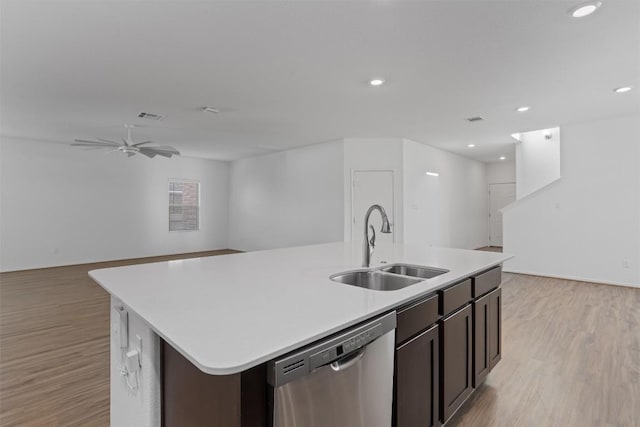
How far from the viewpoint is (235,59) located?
297cm

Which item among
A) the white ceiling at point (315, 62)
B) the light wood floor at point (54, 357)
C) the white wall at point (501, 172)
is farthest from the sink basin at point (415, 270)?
the white wall at point (501, 172)

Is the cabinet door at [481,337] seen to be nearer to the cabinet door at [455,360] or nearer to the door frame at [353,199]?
the cabinet door at [455,360]

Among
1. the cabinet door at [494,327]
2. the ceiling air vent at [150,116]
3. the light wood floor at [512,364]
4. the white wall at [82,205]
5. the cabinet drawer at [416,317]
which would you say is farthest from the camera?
A: the white wall at [82,205]

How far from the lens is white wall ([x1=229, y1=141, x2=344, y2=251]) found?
658 centimetres

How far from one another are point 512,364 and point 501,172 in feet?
28.0

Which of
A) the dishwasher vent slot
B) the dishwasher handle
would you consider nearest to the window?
the dishwasher handle

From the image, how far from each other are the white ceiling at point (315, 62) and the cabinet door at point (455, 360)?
6.81 feet

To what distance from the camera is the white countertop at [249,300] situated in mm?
872

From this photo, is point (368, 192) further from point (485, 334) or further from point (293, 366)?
point (293, 366)

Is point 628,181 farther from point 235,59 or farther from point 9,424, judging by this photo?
point 9,424

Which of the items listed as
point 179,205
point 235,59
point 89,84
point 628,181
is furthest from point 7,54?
point 628,181

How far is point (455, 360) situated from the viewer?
5.57ft

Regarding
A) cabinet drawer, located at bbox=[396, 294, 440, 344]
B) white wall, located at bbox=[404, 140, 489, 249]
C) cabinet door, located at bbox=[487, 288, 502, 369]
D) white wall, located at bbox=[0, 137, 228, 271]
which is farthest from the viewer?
white wall, located at bbox=[404, 140, 489, 249]

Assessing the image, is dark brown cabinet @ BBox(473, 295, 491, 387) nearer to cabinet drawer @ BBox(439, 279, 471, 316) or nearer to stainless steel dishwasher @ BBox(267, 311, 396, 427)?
cabinet drawer @ BBox(439, 279, 471, 316)
